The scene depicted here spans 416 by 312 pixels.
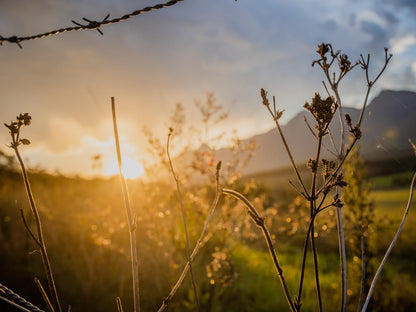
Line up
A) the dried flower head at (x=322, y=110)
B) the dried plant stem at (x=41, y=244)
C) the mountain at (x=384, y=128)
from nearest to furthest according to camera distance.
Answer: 1. the dried plant stem at (x=41, y=244)
2. the dried flower head at (x=322, y=110)
3. the mountain at (x=384, y=128)

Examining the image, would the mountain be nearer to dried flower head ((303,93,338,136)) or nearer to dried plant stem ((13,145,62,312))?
dried flower head ((303,93,338,136))

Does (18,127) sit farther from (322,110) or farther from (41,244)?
(322,110)

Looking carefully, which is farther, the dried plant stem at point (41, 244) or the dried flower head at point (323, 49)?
the dried flower head at point (323, 49)

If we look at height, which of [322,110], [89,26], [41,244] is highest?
[89,26]

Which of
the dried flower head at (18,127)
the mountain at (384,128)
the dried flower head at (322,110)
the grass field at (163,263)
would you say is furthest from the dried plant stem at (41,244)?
the grass field at (163,263)

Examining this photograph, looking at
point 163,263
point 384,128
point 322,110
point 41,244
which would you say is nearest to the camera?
point 41,244

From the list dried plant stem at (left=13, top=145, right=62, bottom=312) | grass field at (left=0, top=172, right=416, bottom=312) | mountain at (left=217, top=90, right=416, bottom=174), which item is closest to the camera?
dried plant stem at (left=13, top=145, right=62, bottom=312)

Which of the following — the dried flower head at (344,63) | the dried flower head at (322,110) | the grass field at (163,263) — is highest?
the dried flower head at (344,63)

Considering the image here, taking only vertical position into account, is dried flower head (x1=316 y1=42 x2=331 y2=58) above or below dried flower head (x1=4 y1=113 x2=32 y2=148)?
above

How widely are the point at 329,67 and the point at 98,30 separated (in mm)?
A: 887

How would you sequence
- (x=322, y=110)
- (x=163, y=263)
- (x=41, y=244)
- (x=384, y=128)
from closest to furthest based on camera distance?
(x=41, y=244) < (x=322, y=110) < (x=384, y=128) < (x=163, y=263)

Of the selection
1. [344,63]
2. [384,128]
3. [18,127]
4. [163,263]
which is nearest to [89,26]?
[18,127]

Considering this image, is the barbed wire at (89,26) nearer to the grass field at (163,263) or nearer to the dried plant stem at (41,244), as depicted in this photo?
the dried plant stem at (41,244)

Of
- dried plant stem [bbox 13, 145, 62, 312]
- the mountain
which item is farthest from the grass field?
dried plant stem [bbox 13, 145, 62, 312]
